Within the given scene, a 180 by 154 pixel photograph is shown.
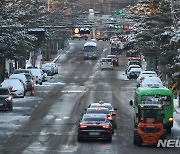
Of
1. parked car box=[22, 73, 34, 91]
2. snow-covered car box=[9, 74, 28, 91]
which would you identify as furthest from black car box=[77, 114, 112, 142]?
parked car box=[22, 73, 34, 91]

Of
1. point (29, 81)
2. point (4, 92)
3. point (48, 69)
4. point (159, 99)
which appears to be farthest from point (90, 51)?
point (159, 99)

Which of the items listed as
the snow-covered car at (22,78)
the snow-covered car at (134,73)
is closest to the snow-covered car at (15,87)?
the snow-covered car at (22,78)

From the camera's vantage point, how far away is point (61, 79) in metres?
78.1

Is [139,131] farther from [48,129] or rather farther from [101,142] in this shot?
[48,129]

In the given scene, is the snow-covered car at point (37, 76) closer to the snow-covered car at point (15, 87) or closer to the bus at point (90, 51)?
the snow-covered car at point (15, 87)

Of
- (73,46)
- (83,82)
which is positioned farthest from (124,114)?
(73,46)

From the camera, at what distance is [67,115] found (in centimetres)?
4766

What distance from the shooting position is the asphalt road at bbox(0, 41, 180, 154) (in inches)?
1309

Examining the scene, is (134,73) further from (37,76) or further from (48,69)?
(37,76)

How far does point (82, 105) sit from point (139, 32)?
885 inches

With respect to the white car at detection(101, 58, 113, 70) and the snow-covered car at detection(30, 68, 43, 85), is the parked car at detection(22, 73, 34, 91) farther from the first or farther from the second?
the white car at detection(101, 58, 113, 70)

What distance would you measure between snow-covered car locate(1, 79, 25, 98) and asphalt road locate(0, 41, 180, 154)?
0.81 m

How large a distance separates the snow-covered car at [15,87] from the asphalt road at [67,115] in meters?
0.81

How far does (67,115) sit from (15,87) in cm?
1129
